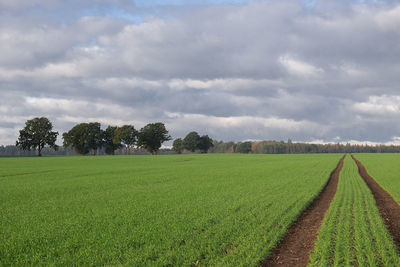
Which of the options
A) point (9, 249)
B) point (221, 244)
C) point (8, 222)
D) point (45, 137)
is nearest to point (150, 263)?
point (221, 244)

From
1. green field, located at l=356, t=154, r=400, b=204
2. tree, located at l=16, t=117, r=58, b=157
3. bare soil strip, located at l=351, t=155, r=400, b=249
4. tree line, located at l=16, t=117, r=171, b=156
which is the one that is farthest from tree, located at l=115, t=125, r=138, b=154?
bare soil strip, located at l=351, t=155, r=400, b=249

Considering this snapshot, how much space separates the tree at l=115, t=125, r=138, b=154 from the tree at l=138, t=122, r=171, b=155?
126 inches

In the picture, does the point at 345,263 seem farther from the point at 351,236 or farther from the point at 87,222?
the point at 87,222

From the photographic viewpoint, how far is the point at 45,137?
121125 mm

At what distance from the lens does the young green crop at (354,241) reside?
9.51 metres

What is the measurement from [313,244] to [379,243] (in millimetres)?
2409

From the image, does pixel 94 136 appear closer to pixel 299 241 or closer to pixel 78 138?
pixel 78 138

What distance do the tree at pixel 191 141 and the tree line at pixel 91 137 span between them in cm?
2599

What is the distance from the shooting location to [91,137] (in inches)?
5113

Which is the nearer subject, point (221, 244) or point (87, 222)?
point (221, 244)

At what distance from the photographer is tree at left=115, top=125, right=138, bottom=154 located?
445ft

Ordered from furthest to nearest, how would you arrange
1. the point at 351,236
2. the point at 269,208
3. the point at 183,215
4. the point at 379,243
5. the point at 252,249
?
1. the point at 269,208
2. the point at 183,215
3. the point at 351,236
4. the point at 379,243
5. the point at 252,249

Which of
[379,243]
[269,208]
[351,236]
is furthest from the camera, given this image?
[269,208]

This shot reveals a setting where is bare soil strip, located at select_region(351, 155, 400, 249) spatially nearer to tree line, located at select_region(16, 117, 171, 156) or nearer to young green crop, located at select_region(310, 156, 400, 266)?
young green crop, located at select_region(310, 156, 400, 266)
